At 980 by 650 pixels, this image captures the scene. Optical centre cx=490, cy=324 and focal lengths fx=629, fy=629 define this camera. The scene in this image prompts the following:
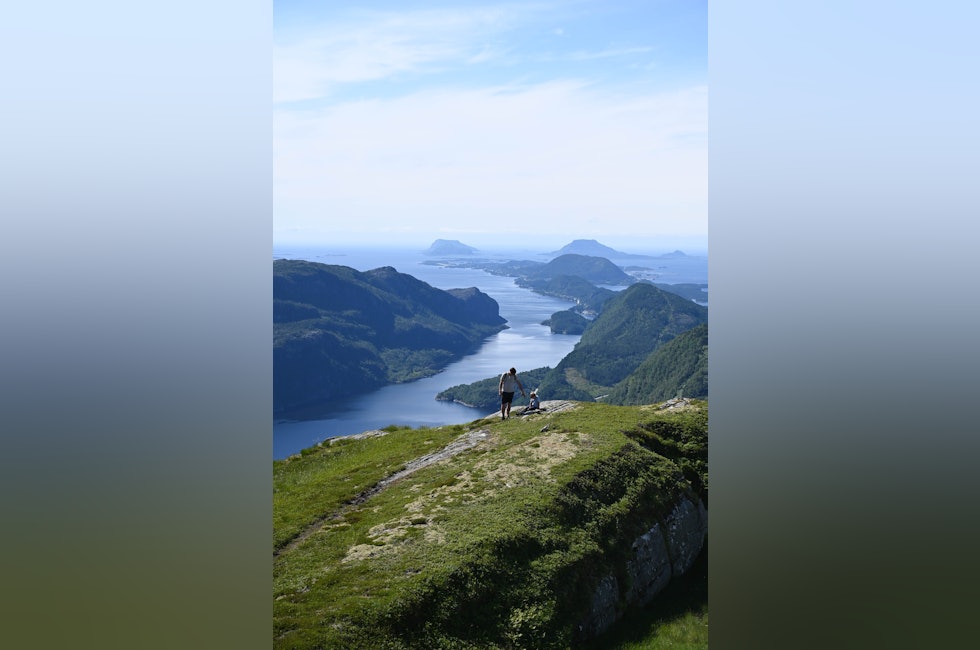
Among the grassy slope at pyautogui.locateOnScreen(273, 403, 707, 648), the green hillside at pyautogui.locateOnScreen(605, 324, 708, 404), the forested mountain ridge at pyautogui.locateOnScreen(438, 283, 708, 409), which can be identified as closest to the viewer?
the grassy slope at pyautogui.locateOnScreen(273, 403, 707, 648)

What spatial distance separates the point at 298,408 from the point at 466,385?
55.7m

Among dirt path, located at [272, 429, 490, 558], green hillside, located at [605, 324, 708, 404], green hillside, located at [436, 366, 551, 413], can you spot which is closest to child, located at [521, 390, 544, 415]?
dirt path, located at [272, 429, 490, 558]

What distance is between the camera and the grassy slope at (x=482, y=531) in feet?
38.3

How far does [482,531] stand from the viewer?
14164 mm

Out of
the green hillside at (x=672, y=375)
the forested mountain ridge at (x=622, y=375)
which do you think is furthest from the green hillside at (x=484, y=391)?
the green hillside at (x=672, y=375)

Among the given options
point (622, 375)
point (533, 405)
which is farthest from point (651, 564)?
point (622, 375)

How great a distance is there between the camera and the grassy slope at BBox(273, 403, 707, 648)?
460 inches

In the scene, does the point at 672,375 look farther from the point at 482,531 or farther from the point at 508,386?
the point at 482,531

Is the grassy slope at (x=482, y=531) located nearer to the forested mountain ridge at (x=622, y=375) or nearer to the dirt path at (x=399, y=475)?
the dirt path at (x=399, y=475)

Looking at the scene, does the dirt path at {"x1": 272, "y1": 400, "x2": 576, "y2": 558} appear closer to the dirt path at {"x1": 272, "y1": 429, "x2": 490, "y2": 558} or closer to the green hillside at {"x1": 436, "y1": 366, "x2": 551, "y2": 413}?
the dirt path at {"x1": 272, "y1": 429, "x2": 490, "y2": 558}

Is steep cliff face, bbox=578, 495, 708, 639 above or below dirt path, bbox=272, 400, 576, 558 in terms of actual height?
below
